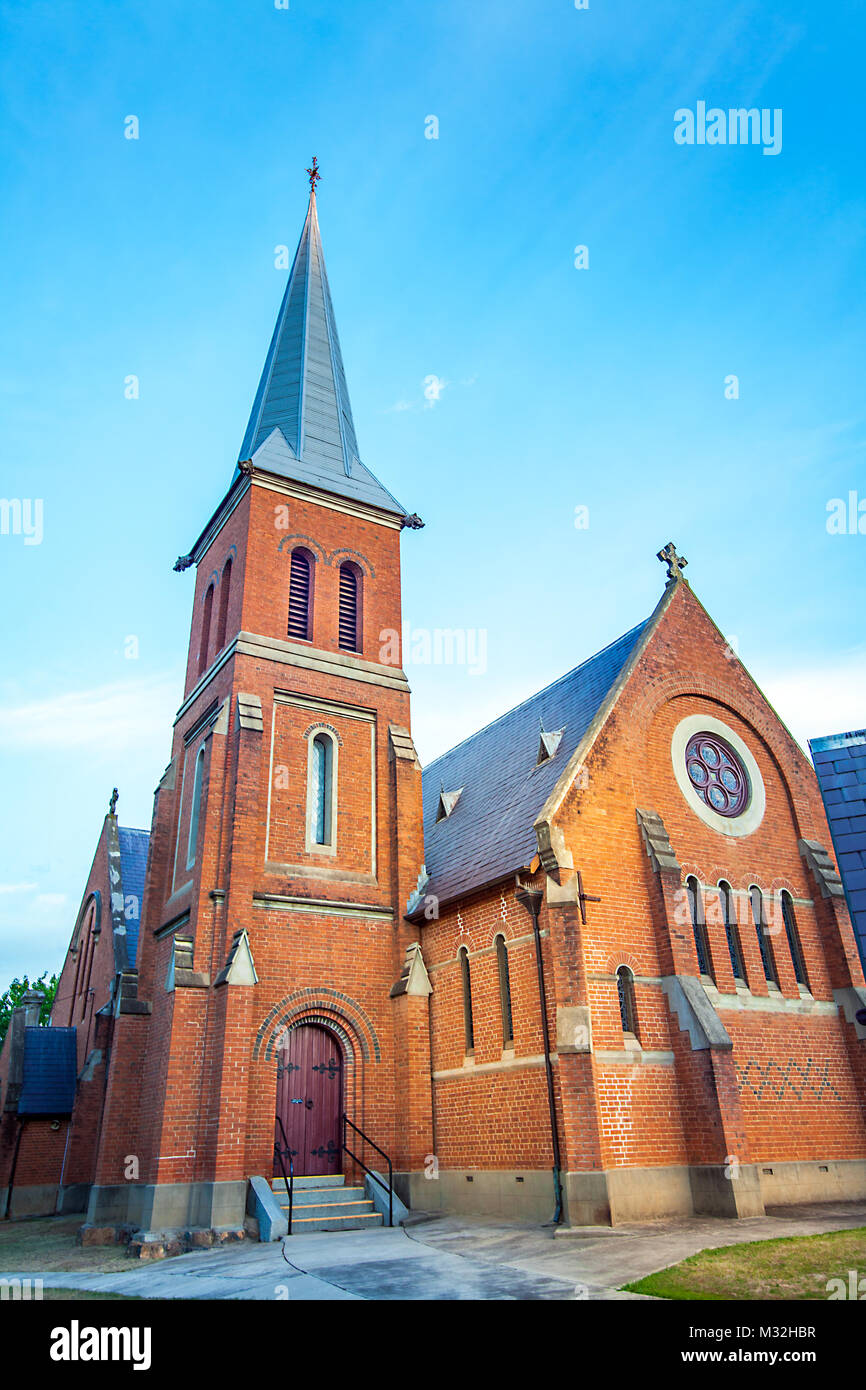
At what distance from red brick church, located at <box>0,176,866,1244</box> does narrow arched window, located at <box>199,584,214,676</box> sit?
0.16 metres

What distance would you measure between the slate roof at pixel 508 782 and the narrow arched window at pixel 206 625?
7.58 metres

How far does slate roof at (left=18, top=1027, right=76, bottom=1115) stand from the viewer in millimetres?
26141

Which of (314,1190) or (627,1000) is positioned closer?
(627,1000)

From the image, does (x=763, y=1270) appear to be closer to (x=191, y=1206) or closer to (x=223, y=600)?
(x=191, y=1206)

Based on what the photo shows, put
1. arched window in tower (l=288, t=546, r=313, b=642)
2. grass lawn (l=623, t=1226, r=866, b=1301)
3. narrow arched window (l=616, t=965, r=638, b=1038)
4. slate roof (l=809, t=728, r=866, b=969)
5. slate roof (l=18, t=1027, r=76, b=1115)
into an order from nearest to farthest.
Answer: grass lawn (l=623, t=1226, r=866, b=1301) → narrow arched window (l=616, t=965, r=638, b=1038) → slate roof (l=809, t=728, r=866, b=969) → arched window in tower (l=288, t=546, r=313, b=642) → slate roof (l=18, t=1027, r=76, b=1115)

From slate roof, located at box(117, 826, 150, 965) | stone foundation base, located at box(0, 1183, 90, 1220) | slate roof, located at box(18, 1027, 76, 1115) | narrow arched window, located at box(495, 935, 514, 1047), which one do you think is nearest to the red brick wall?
narrow arched window, located at box(495, 935, 514, 1047)

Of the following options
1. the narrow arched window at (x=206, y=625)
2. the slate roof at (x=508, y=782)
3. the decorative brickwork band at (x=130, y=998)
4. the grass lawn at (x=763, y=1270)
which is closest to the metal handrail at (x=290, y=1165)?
the decorative brickwork band at (x=130, y=998)

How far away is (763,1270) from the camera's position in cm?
957

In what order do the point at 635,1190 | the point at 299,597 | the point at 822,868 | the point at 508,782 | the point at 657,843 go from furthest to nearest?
the point at 299,597 → the point at 508,782 → the point at 822,868 → the point at 657,843 → the point at 635,1190

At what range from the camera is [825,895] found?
19.4 m

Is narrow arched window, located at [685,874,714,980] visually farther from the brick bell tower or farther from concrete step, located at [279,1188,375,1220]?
concrete step, located at [279,1188,375,1220]

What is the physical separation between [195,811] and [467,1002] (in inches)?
300

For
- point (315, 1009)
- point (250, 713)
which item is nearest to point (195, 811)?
point (250, 713)
